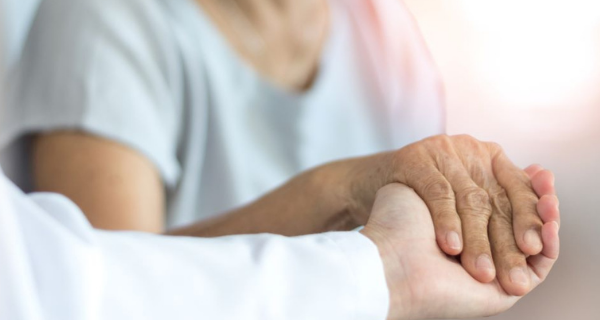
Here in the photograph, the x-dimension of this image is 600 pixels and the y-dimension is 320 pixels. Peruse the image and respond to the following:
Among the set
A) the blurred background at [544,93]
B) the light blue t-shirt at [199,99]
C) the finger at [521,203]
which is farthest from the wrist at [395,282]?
the light blue t-shirt at [199,99]

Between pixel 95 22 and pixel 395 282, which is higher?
pixel 95 22

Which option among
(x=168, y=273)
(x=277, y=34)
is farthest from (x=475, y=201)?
(x=277, y=34)

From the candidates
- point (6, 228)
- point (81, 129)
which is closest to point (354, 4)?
point (81, 129)

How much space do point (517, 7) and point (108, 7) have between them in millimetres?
524

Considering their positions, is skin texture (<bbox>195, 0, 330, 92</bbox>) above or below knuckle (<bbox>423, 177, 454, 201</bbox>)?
above

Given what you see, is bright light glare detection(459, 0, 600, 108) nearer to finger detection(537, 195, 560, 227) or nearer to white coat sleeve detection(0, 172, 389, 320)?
finger detection(537, 195, 560, 227)

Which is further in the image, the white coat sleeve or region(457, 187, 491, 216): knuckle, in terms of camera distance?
region(457, 187, 491, 216): knuckle

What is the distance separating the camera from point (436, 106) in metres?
1.16

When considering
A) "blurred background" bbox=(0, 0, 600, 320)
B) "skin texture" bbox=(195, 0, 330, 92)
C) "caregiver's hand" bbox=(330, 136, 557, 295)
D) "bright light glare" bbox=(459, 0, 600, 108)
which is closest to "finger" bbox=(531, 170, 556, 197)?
"caregiver's hand" bbox=(330, 136, 557, 295)

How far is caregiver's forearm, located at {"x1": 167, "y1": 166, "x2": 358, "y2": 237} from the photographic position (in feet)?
2.07

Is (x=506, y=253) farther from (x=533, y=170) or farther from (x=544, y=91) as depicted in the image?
(x=544, y=91)

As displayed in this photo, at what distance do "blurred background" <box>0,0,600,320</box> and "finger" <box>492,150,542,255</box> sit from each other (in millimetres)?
109

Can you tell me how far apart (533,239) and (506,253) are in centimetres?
2

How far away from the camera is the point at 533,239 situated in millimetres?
528
